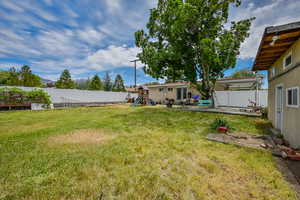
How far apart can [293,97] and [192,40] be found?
8779 mm

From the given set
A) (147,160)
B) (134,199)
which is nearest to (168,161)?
(147,160)

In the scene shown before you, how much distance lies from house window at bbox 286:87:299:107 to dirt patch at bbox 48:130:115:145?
18.4ft

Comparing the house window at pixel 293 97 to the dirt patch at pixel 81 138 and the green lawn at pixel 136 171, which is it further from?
the dirt patch at pixel 81 138

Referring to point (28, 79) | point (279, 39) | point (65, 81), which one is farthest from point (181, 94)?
point (28, 79)

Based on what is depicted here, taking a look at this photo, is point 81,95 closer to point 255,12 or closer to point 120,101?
point 120,101

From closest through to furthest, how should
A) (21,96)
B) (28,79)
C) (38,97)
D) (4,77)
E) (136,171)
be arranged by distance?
(136,171)
(21,96)
(38,97)
(28,79)
(4,77)

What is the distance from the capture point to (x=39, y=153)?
10.4 feet

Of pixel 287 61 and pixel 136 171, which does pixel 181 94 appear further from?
pixel 136 171

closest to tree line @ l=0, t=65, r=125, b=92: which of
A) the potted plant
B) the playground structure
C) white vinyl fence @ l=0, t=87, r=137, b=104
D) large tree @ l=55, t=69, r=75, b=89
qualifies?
large tree @ l=55, t=69, r=75, b=89

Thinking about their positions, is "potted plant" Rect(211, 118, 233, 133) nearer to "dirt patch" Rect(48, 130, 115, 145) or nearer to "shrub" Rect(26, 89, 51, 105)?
"dirt patch" Rect(48, 130, 115, 145)

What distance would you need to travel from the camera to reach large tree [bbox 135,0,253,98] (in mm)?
9133

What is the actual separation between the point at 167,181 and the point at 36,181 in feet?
7.31

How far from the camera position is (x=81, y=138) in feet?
14.3

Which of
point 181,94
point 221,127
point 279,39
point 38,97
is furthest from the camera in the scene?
point 181,94
